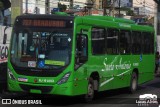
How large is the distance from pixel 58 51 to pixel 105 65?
2.67 m

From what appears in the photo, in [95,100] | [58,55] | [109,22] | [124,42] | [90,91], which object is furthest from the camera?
[124,42]

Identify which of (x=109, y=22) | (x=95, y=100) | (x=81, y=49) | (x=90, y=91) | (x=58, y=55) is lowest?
(x=95, y=100)

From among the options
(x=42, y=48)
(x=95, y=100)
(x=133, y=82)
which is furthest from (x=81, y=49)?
(x=133, y=82)

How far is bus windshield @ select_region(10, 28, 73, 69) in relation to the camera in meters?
13.0

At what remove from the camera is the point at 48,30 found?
1330 centimetres

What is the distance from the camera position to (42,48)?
13.2 metres

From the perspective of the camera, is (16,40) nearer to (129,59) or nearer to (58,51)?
(58,51)

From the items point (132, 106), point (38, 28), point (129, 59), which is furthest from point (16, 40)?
point (129, 59)

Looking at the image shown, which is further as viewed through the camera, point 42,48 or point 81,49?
point 81,49

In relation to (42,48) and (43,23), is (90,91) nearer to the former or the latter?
(42,48)

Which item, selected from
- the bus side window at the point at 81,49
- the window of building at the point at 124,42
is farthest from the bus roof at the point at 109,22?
the bus side window at the point at 81,49

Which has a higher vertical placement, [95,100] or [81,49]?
[81,49]

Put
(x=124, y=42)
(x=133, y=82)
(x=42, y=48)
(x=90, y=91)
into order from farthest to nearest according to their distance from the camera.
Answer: (x=133, y=82) → (x=124, y=42) → (x=90, y=91) → (x=42, y=48)

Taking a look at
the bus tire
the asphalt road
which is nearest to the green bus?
the asphalt road
